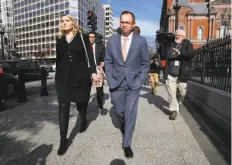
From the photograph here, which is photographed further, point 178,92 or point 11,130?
point 178,92

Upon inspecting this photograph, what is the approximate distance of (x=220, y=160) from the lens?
9.99ft

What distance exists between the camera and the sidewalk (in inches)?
124

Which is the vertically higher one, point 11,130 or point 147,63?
point 147,63

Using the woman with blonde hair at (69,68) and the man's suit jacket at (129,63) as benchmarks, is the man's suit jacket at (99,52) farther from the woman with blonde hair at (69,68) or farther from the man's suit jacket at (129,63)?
the man's suit jacket at (129,63)

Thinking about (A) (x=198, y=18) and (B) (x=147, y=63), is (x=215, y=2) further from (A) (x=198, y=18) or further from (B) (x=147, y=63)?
(B) (x=147, y=63)

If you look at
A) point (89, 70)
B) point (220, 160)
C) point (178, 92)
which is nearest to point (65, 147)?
point (89, 70)

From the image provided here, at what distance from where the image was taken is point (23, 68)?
16359mm

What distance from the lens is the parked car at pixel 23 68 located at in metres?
14.1

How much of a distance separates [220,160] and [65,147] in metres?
2.13

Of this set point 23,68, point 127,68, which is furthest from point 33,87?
point 127,68

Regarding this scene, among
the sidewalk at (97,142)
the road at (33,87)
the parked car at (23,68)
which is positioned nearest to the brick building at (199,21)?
the parked car at (23,68)

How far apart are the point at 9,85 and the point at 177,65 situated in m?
7.53

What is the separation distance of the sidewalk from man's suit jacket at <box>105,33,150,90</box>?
3.21 feet

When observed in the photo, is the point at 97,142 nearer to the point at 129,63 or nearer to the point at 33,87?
the point at 129,63
